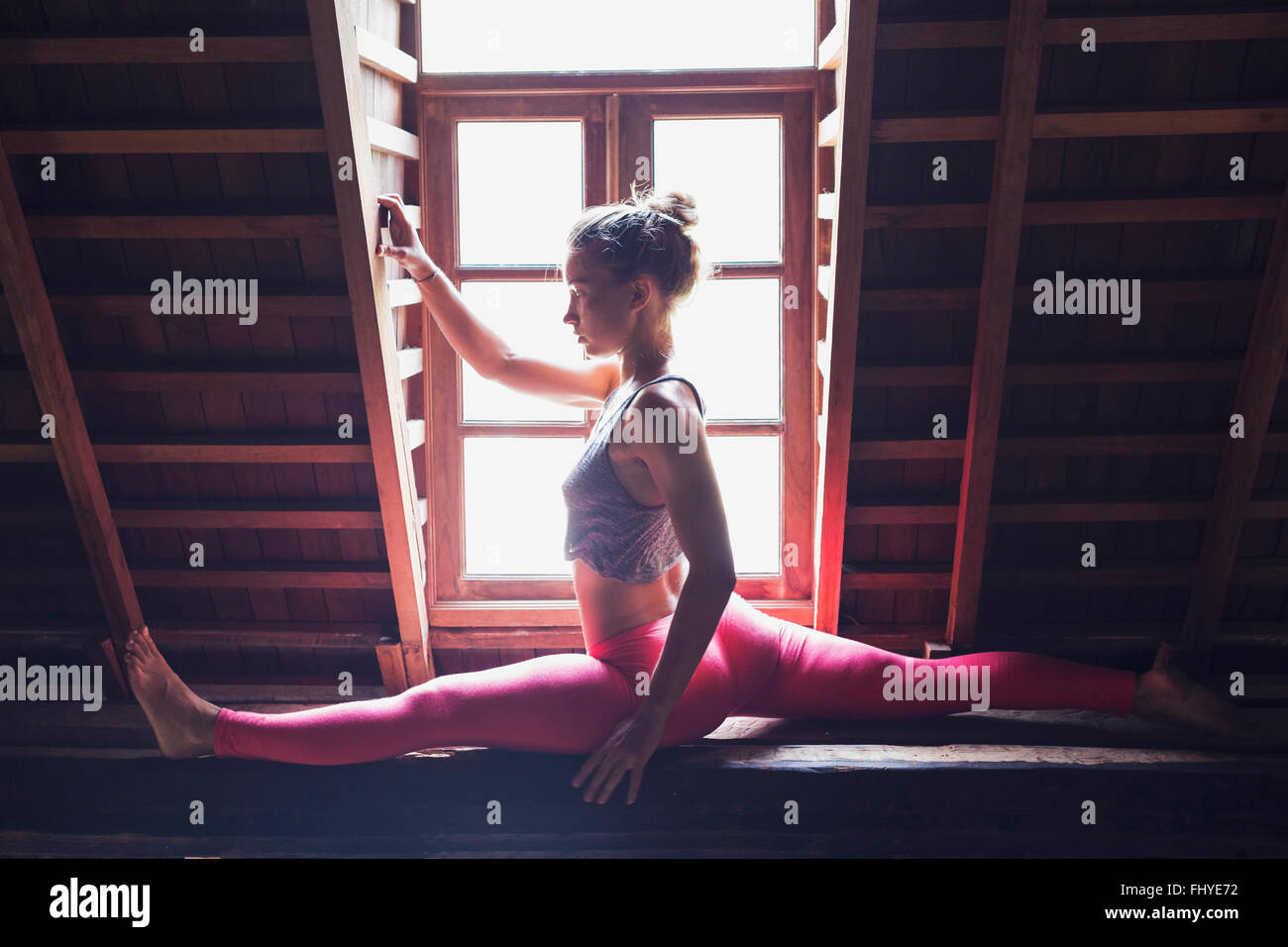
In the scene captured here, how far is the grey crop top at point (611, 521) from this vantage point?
203 cm

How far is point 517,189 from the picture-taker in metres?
2.72

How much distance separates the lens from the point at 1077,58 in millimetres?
2164

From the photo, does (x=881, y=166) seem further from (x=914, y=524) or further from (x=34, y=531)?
(x=34, y=531)

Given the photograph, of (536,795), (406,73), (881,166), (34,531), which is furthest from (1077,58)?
(34,531)

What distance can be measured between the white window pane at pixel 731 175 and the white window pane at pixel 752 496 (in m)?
0.56

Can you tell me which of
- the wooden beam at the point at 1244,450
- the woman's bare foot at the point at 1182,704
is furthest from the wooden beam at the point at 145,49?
the woman's bare foot at the point at 1182,704

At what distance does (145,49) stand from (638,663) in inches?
69.0

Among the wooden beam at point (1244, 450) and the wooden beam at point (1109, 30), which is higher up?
the wooden beam at point (1109, 30)

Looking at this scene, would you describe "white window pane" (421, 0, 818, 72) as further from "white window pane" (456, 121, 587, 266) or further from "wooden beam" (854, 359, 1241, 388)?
"wooden beam" (854, 359, 1241, 388)

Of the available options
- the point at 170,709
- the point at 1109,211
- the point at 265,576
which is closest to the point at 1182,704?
the point at 1109,211

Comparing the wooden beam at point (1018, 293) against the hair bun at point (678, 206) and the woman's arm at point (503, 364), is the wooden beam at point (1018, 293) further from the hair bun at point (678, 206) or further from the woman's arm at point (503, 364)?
the woman's arm at point (503, 364)

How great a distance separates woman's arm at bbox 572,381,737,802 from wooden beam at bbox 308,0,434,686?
815mm

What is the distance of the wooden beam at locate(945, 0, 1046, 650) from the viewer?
2.07m

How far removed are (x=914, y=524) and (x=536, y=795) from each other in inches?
52.7
